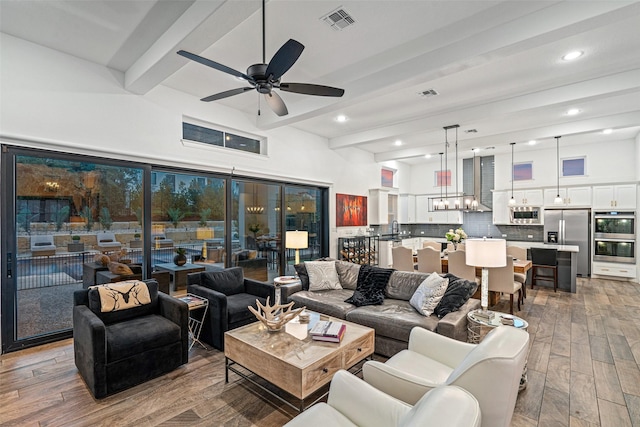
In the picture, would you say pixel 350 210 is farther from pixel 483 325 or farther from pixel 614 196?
pixel 614 196

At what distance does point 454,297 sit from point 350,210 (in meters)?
4.69

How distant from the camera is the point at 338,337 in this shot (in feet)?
8.39

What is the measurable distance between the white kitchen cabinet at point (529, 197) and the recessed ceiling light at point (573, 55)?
18.3ft

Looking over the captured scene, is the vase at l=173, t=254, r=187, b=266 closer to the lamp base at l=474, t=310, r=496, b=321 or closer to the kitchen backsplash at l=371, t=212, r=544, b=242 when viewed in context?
the lamp base at l=474, t=310, r=496, b=321

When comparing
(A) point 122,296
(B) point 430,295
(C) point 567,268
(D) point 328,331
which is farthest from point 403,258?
(A) point 122,296

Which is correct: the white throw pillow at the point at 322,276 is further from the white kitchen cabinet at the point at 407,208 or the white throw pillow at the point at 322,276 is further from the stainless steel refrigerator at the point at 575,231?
the stainless steel refrigerator at the point at 575,231

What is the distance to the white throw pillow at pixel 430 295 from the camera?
3.32 metres

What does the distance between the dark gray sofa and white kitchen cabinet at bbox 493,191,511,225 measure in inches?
238

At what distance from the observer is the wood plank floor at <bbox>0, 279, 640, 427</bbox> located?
2273mm

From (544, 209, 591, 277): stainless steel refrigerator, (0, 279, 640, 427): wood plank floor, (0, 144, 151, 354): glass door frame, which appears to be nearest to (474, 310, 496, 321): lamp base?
(0, 279, 640, 427): wood plank floor

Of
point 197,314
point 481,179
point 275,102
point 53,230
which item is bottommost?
point 197,314

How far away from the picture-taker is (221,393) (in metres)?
2.60

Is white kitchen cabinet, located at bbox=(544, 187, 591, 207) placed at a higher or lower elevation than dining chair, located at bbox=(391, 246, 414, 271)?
higher

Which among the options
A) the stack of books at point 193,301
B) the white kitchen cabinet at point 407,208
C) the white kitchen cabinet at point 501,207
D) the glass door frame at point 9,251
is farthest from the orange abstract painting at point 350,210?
the glass door frame at point 9,251
